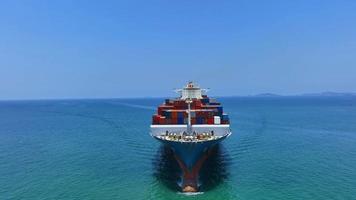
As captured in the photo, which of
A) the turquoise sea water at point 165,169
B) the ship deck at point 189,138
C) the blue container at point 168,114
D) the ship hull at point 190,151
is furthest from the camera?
the blue container at point 168,114

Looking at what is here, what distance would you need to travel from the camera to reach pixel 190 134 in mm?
40781

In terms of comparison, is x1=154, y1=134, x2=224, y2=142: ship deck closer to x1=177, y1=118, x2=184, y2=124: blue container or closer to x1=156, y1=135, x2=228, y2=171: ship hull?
x1=156, y1=135, x2=228, y2=171: ship hull

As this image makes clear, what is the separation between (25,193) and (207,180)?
71.7 feet

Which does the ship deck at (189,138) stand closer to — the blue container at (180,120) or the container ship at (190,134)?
the container ship at (190,134)

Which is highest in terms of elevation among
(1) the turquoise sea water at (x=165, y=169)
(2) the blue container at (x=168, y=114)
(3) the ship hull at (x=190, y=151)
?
(2) the blue container at (x=168, y=114)

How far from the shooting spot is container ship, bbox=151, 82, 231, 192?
37344 mm

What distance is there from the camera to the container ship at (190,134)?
37344mm

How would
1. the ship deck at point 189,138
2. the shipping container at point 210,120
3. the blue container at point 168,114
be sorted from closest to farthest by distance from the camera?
the ship deck at point 189,138 → the shipping container at point 210,120 → the blue container at point 168,114

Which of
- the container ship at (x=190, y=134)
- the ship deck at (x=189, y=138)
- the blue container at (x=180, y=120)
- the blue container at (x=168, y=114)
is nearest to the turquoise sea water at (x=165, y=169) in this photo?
the container ship at (x=190, y=134)

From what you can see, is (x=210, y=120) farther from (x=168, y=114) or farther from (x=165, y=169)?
(x=165, y=169)

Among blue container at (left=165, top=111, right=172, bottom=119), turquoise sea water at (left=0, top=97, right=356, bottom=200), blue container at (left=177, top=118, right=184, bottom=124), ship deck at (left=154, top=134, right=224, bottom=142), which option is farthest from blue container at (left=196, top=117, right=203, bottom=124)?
turquoise sea water at (left=0, top=97, right=356, bottom=200)

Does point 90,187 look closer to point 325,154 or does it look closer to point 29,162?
point 29,162

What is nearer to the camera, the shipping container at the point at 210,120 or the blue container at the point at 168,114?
the shipping container at the point at 210,120

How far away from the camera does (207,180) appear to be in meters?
40.4
